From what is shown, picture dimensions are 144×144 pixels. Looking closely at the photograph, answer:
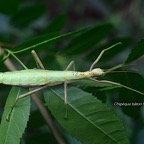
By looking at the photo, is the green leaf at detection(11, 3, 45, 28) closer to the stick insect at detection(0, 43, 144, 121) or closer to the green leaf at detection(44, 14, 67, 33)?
the green leaf at detection(44, 14, 67, 33)

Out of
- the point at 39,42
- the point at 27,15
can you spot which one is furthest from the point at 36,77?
the point at 27,15

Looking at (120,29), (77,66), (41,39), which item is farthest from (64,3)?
(41,39)

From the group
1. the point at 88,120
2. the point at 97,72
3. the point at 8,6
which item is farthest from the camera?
the point at 8,6

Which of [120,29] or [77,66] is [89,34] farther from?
A: [120,29]

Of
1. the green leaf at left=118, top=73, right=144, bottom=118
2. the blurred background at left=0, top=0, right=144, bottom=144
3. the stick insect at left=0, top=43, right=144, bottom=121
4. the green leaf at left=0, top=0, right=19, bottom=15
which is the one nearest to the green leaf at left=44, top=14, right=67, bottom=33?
the blurred background at left=0, top=0, right=144, bottom=144

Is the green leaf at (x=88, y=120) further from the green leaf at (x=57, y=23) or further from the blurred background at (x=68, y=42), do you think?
the green leaf at (x=57, y=23)

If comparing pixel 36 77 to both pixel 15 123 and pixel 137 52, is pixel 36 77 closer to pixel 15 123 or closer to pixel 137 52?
pixel 15 123

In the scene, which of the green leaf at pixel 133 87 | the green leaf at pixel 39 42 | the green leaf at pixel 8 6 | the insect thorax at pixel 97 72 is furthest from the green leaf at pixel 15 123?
the green leaf at pixel 8 6
